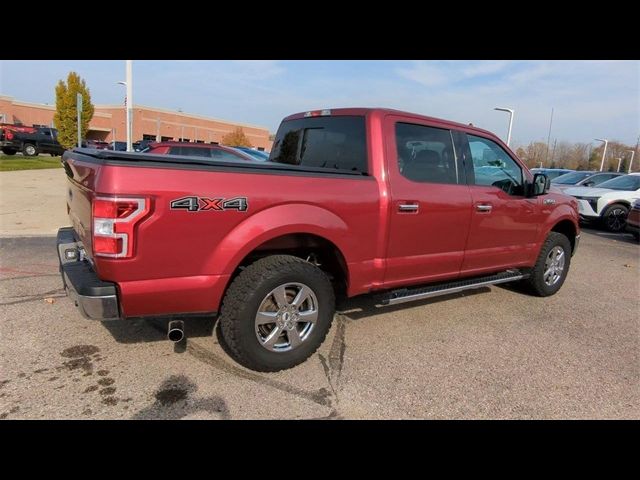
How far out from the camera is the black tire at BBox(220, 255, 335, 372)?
3080 millimetres

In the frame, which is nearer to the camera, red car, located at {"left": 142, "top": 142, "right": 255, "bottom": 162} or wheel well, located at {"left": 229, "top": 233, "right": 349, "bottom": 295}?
wheel well, located at {"left": 229, "top": 233, "right": 349, "bottom": 295}

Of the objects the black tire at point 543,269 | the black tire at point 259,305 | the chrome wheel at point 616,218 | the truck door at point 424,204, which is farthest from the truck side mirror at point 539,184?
the chrome wheel at point 616,218

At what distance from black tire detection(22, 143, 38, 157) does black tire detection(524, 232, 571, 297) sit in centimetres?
3156

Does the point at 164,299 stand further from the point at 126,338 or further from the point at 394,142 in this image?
the point at 394,142

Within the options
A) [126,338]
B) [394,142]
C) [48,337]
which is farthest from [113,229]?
[394,142]

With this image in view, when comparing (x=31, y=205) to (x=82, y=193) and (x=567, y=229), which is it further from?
(x=567, y=229)

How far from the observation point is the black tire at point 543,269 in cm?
540

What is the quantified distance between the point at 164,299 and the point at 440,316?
2.99 metres

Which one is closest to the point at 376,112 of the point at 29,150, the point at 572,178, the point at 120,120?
the point at 572,178

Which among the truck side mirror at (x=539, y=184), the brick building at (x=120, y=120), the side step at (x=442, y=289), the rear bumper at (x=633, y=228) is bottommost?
the side step at (x=442, y=289)

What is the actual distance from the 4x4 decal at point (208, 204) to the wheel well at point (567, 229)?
448cm

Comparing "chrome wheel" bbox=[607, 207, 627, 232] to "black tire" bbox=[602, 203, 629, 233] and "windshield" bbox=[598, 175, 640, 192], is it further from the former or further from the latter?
"windshield" bbox=[598, 175, 640, 192]

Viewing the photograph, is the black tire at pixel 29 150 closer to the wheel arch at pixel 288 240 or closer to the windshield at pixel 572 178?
the windshield at pixel 572 178

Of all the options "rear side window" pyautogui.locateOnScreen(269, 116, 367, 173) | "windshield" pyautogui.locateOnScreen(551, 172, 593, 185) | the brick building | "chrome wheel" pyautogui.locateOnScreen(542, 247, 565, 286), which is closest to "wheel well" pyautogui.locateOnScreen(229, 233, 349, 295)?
"rear side window" pyautogui.locateOnScreen(269, 116, 367, 173)
